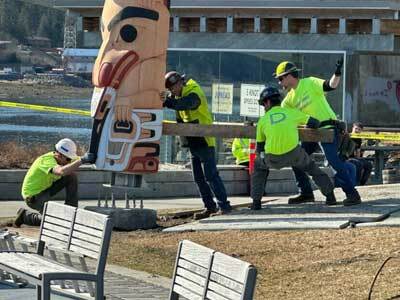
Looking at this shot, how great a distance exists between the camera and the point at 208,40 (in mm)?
29984

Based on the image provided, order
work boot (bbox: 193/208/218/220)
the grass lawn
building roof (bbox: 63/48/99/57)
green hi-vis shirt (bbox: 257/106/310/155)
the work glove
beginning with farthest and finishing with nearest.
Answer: building roof (bbox: 63/48/99/57) → work boot (bbox: 193/208/218/220) → the work glove → green hi-vis shirt (bbox: 257/106/310/155) → the grass lawn

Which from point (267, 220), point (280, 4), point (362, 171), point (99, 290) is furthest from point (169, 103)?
point (280, 4)

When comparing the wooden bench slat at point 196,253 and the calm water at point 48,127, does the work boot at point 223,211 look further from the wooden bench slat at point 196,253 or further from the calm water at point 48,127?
the wooden bench slat at point 196,253

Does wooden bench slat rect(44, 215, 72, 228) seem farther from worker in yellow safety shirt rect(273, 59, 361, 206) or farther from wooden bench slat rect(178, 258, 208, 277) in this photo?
worker in yellow safety shirt rect(273, 59, 361, 206)

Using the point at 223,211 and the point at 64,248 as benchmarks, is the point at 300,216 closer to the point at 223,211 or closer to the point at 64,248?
the point at 223,211

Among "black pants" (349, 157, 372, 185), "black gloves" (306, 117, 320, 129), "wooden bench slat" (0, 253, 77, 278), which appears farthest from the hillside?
"wooden bench slat" (0, 253, 77, 278)

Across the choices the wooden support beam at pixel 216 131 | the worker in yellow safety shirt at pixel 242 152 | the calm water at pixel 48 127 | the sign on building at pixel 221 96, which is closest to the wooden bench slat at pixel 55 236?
the wooden support beam at pixel 216 131

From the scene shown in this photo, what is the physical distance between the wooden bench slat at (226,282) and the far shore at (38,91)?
87.0 feet

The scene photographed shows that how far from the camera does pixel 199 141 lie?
1434 cm

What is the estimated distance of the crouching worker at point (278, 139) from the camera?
44.7 feet

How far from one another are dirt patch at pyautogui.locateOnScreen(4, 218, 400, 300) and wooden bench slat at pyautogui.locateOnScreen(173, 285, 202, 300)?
2.07 metres

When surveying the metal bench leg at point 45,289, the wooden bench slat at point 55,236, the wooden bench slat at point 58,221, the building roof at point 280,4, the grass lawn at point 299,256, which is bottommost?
the grass lawn at point 299,256

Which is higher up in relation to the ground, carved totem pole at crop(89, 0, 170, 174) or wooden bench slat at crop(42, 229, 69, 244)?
carved totem pole at crop(89, 0, 170, 174)

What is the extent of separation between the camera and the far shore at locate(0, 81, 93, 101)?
34.9m
